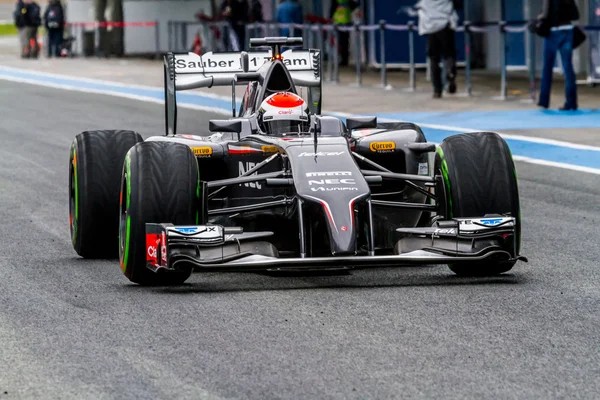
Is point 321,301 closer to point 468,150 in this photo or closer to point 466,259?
point 466,259

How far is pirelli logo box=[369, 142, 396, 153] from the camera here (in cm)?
933

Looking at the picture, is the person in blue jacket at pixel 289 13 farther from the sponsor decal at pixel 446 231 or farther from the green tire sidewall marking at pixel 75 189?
the sponsor decal at pixel 446 231

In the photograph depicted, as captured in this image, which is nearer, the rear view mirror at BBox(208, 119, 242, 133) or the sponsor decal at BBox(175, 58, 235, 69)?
the rear view mirror at BBox(208, 119, 242, 133)

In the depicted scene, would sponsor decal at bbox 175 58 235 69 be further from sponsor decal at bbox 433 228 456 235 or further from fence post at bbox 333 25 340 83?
fence post at bbox 333 25 340 83

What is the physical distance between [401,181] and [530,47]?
42.4ft

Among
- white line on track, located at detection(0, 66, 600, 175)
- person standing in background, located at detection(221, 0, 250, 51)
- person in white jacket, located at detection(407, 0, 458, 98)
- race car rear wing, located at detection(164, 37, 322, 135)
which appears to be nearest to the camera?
race car rear wing, located at detection(164, 37, 322, 135)

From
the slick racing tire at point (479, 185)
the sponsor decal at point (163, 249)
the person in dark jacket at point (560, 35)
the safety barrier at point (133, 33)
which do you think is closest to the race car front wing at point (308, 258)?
the sponsor decal at point (163, 249)

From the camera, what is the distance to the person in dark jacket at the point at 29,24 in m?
42.5

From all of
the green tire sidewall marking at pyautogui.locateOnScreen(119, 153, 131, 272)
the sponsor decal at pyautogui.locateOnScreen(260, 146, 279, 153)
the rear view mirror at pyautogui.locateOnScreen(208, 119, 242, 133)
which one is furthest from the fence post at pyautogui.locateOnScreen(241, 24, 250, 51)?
the green tire sidewall marking at pyautogui.locateOnScreen(119, 153, 131, 272)

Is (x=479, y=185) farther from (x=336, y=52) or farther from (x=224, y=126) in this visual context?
(x=336, y=52)

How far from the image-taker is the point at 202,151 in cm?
904

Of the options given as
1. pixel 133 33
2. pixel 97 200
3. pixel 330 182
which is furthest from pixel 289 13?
pixel 330 182

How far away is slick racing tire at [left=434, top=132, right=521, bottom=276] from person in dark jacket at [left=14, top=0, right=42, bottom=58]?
1387 inches

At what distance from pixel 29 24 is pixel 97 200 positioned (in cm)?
3427
